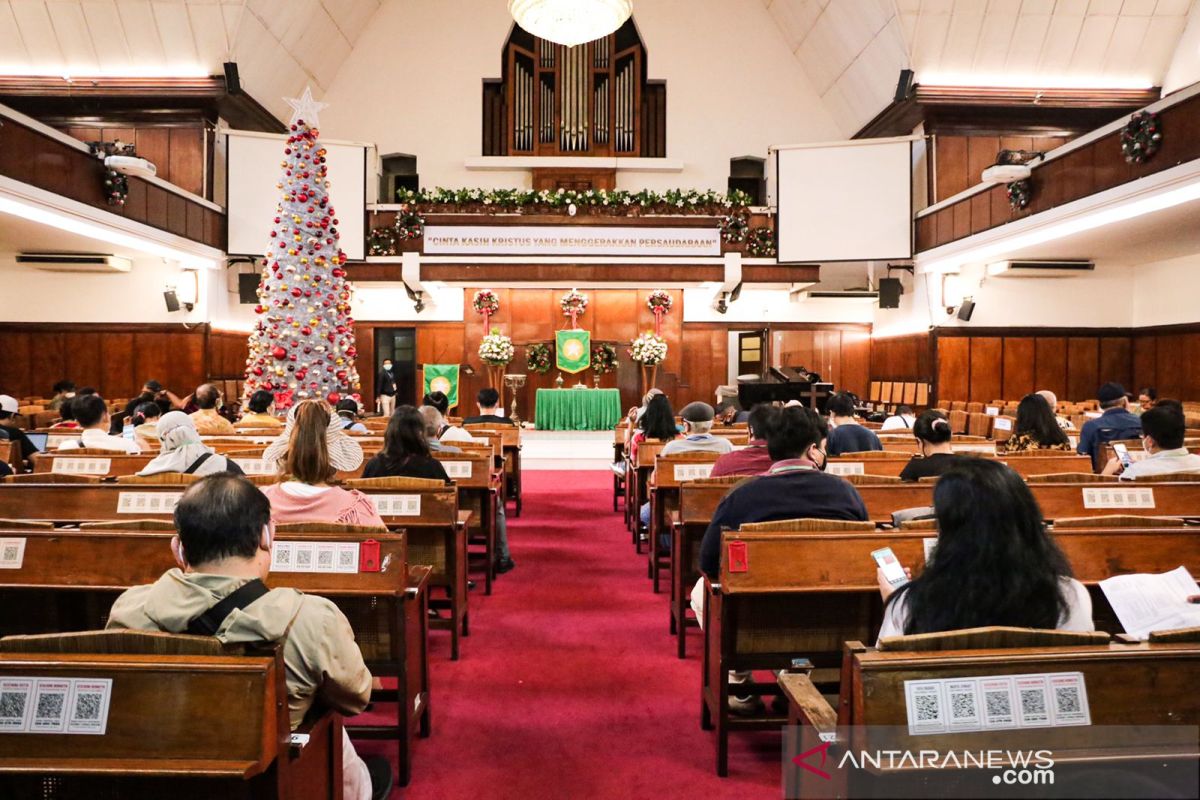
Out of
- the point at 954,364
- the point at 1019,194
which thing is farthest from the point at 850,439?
the point at 954,364

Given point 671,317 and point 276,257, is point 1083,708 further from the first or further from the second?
point 671,317

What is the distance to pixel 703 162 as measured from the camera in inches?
626

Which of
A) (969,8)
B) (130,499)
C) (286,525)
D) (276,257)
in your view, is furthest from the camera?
(969,8)

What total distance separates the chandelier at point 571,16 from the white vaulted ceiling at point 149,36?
4.36m

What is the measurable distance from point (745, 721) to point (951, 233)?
10.3m

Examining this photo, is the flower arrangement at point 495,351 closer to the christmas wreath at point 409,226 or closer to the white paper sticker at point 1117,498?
the christmas wreath at point 409,226

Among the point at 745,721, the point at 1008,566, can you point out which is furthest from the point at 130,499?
the point at 1008,566

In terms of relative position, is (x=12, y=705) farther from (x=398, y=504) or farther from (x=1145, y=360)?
(x=1145, y=360)

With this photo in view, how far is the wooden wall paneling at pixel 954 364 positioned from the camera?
1210 centimetres

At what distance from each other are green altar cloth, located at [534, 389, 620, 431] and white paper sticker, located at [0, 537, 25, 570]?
9.80m

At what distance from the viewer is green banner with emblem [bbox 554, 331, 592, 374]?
14.6 meters

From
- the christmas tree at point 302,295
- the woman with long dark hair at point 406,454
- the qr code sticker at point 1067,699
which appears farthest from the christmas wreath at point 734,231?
the qr code sticker at point 1067,699

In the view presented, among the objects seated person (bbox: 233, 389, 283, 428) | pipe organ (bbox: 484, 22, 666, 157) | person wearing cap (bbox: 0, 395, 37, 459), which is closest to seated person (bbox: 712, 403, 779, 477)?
seated person (bbox: 233, 389, 283, 428)

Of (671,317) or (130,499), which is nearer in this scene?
(130,499)
